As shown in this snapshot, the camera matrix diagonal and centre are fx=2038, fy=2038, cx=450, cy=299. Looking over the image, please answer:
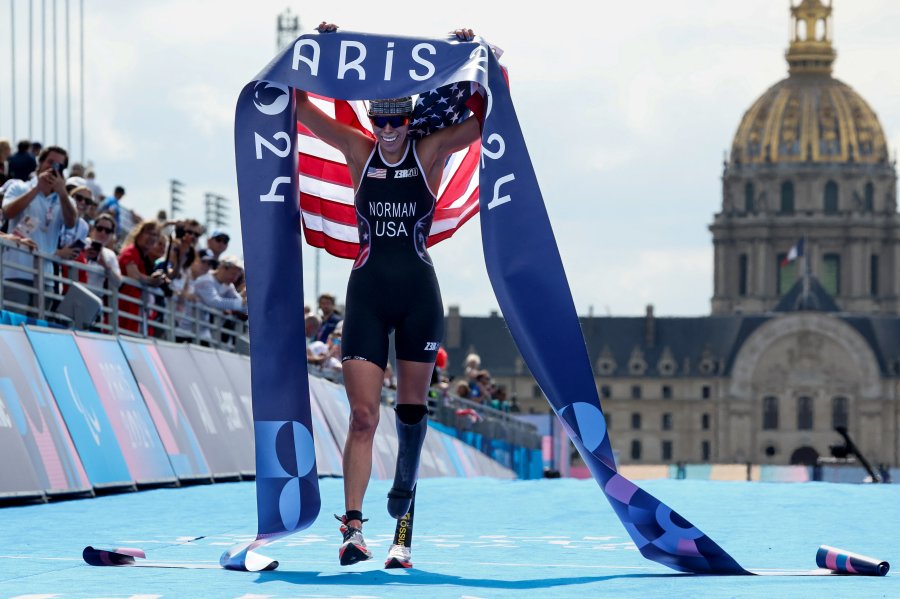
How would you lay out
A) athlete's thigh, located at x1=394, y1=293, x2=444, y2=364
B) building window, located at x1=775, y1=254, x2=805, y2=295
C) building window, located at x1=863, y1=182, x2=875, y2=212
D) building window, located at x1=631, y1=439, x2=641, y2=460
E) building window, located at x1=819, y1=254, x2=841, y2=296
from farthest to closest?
building window, located at x1=863, y1=182, x2=875, y2=212 < building window, located at x1=819, y1=254, x2=841, y2=296 < building window, located at x1=775, y1=254, x2=805, y2=295 < building window, located at x1=631, y1=439, x2=641, y2=460 < athlete's thigh, located at x1=394, y1=293, x2=444, y2=364

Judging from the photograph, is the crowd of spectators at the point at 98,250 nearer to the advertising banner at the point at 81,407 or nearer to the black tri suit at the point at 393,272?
the advertising banner at the point at 81,407

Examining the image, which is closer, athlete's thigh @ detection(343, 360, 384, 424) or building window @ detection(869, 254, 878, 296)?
athlete's thigh @ detection(343, 360, 384, 424)

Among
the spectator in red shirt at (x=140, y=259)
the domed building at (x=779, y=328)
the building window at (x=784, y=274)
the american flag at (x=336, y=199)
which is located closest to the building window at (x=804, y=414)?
the domed building at (x=779, y=328)

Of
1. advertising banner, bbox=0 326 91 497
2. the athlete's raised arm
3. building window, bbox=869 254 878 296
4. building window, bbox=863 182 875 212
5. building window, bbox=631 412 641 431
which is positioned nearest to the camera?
the athlete's raised arm

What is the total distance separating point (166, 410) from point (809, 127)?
17446 centimetres

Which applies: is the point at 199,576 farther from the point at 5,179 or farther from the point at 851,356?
the point at 851,356

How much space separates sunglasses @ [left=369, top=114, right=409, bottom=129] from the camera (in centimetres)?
859

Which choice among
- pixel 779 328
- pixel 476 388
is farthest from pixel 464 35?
pixel 779 328

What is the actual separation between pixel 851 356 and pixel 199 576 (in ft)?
516

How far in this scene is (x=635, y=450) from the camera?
165m

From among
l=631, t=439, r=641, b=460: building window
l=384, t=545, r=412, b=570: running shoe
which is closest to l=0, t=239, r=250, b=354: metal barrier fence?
l=384, t=545, r=412, b=570: running shoe

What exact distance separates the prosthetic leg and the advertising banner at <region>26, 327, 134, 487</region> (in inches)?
200

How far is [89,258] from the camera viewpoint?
51.7 feet

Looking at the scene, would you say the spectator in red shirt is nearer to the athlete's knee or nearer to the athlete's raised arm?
the athlete's raised arm
